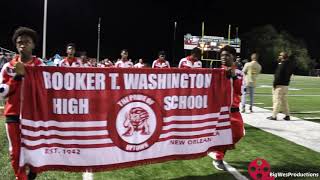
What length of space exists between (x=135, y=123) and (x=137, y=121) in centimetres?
4

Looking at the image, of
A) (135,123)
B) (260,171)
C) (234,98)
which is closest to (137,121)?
(135,123)

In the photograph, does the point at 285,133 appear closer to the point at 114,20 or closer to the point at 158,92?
the point at 158,92

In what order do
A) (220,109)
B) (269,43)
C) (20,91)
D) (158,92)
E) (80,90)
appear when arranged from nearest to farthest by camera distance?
(20,91) < (80,90) < (158,92) < (220,109) < (269,43)

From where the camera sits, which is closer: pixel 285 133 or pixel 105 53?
pixel 285 133

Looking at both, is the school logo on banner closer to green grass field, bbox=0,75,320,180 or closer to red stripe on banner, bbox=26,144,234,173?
red stripe on banner, bbox=26,144,234,173

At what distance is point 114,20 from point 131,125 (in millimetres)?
53450

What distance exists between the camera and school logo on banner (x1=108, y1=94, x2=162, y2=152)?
5824mm

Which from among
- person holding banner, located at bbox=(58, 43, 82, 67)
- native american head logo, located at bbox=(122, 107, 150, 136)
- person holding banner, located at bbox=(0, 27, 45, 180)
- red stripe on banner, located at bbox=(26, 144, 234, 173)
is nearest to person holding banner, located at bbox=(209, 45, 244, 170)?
red stripe on banner, located at bbox=(26, 144, 234, 173)

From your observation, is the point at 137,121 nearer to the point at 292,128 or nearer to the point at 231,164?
the point at 231,164

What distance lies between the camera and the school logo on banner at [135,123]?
582 centimetres

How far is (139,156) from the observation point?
234 inches

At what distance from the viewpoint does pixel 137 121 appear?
5.96 metres

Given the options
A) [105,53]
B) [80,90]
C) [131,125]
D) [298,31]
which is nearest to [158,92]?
[131,125]

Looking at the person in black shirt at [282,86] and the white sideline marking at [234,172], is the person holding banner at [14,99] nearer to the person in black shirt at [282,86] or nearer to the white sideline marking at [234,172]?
the white sideline marking at [234,172]
